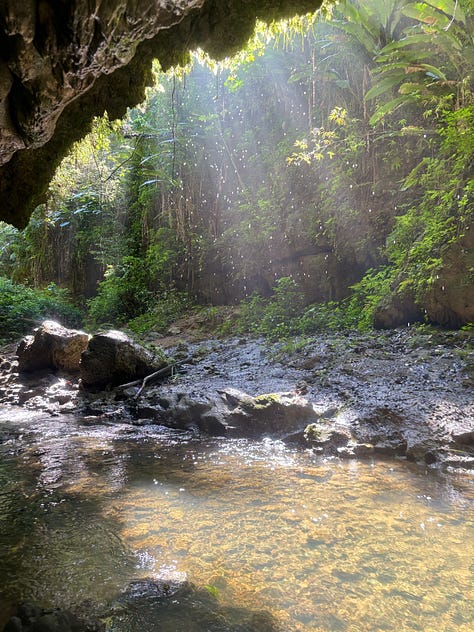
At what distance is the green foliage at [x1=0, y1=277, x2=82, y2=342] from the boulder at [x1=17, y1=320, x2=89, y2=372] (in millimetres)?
4742

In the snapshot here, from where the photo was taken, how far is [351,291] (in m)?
9.61

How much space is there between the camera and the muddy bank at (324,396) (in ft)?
13.9

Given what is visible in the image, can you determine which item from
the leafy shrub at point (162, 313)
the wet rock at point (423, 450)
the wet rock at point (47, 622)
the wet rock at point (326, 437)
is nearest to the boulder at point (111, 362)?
the wet rock at point (326, 437)

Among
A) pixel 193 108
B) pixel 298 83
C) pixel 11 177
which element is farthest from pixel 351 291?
pixel 193 108

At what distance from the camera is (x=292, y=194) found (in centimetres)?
1148

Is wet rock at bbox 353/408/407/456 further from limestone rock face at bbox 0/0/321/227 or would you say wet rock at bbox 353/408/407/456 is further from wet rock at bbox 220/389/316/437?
limestone rock face at bbox 0/0/321/227

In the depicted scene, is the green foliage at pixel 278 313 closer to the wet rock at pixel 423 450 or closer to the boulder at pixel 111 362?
the boulder at pixel 111 362

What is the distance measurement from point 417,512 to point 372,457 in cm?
114

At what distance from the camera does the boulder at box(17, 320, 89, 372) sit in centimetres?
838

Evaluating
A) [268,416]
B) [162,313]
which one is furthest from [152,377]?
[162,313]

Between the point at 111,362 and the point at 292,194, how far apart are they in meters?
7.33

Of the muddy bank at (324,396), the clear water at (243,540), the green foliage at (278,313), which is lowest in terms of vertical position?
the clear water at (243,540)

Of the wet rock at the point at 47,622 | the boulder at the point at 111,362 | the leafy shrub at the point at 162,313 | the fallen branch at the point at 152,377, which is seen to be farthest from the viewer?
the leafy shrub at the point at 162,313

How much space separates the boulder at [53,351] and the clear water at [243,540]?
439 centimetres
